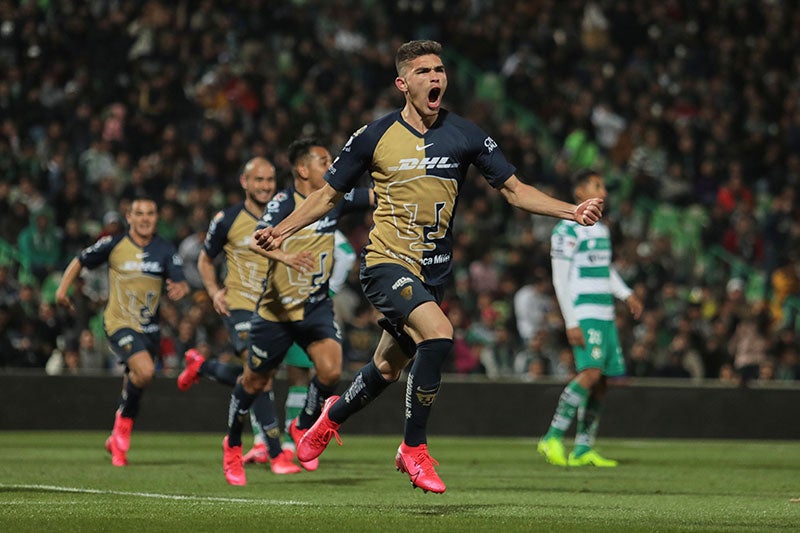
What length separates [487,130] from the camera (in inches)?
958

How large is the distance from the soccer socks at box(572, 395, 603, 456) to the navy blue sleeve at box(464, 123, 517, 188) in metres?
5.05

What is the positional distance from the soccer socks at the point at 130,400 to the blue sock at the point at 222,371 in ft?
2.42

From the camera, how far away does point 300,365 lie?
12.4 meters

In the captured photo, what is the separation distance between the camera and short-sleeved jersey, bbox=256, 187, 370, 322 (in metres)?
10.8

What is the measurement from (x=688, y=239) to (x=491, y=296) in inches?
168

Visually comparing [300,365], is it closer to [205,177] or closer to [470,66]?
[205,177]

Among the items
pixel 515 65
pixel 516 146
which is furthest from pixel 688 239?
pixel 515 65

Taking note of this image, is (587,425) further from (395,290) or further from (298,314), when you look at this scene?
(395,290)

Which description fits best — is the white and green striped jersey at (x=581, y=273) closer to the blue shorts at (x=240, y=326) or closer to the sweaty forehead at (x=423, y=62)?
the blue shorts at (x=240, y=326)

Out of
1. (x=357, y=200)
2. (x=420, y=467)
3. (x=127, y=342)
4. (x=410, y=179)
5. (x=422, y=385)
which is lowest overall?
(x=127, y=342)

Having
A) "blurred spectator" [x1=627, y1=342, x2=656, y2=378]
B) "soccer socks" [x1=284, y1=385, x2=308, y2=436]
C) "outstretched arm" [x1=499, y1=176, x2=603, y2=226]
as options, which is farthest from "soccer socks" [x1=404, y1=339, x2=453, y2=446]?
"blurred spectator" [x1=627, y1=342, x2=656, y2=378]

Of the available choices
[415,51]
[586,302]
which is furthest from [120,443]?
[415,51]

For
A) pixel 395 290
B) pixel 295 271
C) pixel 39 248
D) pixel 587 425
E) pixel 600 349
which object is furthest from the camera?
pixel 39 248

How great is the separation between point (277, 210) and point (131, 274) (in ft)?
9.30
